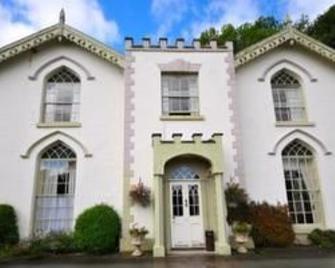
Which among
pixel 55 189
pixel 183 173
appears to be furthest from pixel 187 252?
pixel 55 189

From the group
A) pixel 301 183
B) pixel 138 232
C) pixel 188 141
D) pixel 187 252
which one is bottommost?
pixel 187 252

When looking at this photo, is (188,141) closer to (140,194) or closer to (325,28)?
(140,194)

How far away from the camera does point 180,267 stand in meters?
8.16

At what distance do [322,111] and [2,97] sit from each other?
43.9ft

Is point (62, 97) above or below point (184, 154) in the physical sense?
above

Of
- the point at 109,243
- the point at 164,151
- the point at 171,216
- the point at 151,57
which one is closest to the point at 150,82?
the point at 151,57

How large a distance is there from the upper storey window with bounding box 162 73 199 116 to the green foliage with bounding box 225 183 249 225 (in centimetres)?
352

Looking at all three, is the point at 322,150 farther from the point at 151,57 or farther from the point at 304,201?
the point at 151,57

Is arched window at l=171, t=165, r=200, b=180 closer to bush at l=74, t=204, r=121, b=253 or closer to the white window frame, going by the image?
bush at l=74, t=204, r=121, b=253

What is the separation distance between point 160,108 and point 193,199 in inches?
148

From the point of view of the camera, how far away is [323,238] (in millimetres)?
12109

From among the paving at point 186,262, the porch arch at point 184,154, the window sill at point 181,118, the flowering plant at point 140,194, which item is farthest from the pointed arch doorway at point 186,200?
the window sill at point 181,118

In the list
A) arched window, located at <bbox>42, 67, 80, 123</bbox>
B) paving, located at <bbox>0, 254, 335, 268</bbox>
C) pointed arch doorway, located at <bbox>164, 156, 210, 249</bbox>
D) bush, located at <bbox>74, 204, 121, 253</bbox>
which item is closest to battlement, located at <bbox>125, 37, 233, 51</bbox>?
arched window, located at <bbox>42, 67, 80, 123</bbox>

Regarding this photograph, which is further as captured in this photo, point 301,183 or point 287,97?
point 287,97
